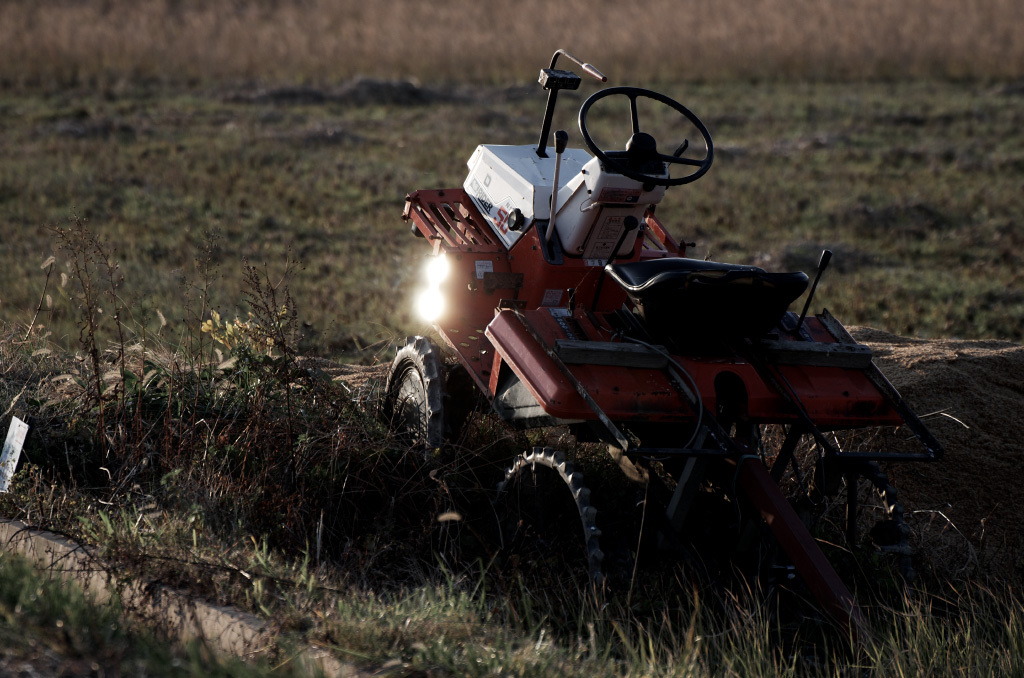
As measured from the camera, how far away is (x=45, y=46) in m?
22.0

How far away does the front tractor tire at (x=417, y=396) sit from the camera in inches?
202

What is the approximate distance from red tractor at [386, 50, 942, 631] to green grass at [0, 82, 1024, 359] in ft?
4.96

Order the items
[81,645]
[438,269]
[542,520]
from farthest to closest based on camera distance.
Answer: [438,269] → [542,520] → [81,645]

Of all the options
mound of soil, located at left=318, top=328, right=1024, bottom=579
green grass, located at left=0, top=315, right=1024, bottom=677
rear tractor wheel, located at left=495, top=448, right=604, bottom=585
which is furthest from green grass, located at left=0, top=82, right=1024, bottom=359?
mound of soil, located at left=318, top=328, right=1024, bottom=579

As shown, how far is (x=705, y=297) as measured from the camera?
425cm

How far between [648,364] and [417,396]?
1551mm

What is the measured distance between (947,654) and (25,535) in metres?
3.74

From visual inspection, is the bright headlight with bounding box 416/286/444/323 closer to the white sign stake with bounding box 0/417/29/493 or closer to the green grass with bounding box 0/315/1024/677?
the green grass with bounding box 0/315/1024/677

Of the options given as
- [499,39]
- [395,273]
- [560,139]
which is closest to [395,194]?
[395,273]

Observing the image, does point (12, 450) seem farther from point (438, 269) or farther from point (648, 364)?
point (648, 364)

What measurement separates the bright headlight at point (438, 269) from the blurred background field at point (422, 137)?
2.57 ft

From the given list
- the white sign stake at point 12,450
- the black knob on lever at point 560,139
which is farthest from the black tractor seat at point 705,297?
the white sign stake at point 12,450

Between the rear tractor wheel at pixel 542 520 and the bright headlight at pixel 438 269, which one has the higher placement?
the bright headlight at pixel 438 269

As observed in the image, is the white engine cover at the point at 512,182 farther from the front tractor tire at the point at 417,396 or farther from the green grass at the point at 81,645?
the green grass at the point at 81,645
